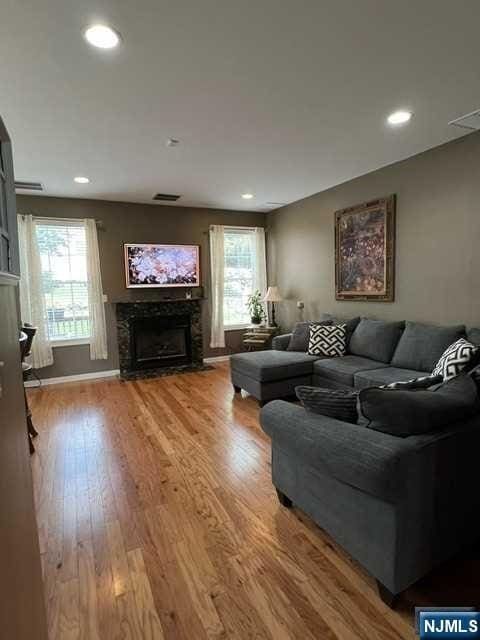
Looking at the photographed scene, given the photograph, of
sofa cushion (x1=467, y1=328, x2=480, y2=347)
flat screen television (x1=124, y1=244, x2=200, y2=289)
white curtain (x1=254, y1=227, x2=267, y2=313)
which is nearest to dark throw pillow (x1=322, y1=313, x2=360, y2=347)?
sofa cushion (x1=467, y1=328, x2=480, y2=347)

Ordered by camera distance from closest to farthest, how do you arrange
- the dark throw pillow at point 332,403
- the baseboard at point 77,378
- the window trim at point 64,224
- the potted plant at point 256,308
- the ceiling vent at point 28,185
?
1. the dark throw pillow at point 332,403
2. the ceiling vent at point 28,185
3. the window trim at point 64,224
4. the baseboard at point 77,378
5. the potted plant at point 256,308

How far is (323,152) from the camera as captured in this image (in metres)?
3.45

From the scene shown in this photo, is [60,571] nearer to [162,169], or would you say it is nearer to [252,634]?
[252,634]

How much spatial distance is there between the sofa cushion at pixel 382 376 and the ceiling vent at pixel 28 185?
435cm

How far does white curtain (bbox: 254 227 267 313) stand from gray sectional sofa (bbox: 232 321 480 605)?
4.43 metres

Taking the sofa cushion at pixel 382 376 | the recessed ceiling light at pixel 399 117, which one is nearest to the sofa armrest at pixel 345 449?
the sofa cushion at pixel 382 376

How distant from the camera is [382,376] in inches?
126

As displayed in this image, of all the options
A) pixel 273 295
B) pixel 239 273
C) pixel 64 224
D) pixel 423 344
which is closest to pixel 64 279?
pixel 64 224

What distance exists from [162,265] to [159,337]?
119 centimetres

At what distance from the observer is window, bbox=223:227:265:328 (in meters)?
6.07

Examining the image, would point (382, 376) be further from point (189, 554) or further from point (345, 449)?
point (189, 554)

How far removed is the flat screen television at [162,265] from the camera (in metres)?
5.27

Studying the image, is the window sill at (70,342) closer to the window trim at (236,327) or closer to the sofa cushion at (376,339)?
the window trim at (236,327)

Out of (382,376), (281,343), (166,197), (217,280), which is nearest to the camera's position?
(382,376)
